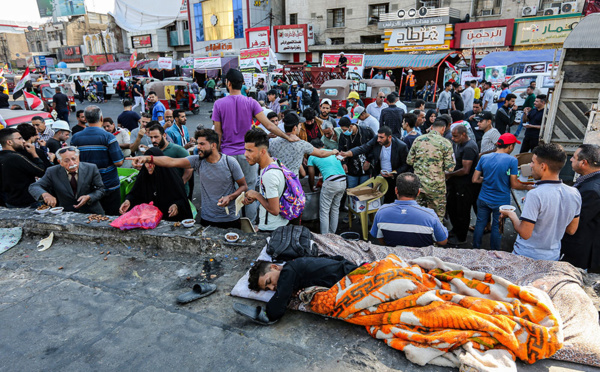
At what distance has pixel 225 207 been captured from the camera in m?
4.25

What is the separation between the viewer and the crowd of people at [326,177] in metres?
3.37

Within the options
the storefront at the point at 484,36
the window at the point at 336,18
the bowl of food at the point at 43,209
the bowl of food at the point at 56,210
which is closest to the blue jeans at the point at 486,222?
the bowl of food at the point at 56,210

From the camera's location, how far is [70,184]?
457 cm

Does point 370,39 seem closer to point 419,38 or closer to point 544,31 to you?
point 419,38

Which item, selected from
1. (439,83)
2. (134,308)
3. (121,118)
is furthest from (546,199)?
(439,83)

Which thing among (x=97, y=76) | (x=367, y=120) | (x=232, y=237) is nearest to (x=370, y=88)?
(x=367, y=120)

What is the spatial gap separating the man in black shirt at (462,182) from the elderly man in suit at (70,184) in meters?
4.81

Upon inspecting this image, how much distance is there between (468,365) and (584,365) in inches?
33.0

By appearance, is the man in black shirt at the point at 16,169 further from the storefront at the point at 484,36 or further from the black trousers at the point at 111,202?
the storefront at the point at 484,36

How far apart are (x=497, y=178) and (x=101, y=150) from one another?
17.0 feet

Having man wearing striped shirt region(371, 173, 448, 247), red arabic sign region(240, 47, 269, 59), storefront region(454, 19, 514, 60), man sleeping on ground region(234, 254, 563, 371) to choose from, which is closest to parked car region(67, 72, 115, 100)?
red arabic sign region(240, 47, 269, 59)

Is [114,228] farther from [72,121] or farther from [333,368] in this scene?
[72,121]

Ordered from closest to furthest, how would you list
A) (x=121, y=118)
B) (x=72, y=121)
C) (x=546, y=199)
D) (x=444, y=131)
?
1. (x=546, y=199)
2. (x=444, y=131)
3. (x=121, y=118)
4. (x=72, y=121)

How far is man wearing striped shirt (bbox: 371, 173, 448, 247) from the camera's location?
11.5ft
